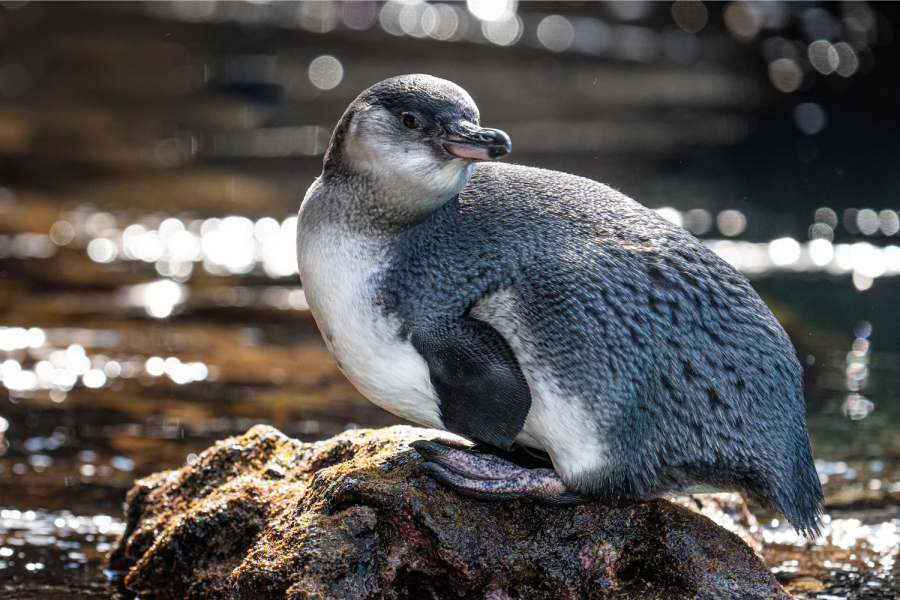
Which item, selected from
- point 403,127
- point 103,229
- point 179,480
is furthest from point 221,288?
point 403,127

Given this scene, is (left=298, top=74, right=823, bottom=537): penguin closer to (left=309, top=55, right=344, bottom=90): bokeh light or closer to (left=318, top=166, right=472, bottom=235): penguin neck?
(left=318, top=166, right=472, bottom=235): penguin neck

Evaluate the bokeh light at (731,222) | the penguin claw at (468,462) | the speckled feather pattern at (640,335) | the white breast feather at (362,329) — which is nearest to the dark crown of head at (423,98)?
the speckled feather pattern at (640,335)

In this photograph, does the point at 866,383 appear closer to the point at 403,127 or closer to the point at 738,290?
the point at 738,290

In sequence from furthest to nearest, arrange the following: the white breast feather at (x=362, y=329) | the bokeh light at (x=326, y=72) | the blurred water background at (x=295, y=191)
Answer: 1. the bokeh light at (x=326, y=72)
2. the blurred water background at (x=295, y=191)
3. the white breast feather at (x=362, y=329)

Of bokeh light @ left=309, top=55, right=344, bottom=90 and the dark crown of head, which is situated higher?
bokeh light @ left=309, top=55, right=344, bottom=90

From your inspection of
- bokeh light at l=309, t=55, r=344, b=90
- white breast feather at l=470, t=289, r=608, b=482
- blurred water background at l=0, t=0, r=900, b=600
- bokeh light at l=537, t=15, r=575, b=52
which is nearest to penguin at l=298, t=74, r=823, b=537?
white breast feather at l=470, t=289, r=608, b=482

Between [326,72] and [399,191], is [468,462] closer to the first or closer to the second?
[399,191]

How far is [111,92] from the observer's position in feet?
64.5

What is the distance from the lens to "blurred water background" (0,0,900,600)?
703 cm

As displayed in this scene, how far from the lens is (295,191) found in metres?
14.1

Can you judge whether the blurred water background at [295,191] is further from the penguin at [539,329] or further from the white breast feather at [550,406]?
the white breast feather at [550,406]

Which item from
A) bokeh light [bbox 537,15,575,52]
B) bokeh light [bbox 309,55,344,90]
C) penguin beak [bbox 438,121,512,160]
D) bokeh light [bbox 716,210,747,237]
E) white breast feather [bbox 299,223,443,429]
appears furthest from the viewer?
bokeh light [bbox 537,15,575,52]

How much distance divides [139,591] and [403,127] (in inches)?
98.0

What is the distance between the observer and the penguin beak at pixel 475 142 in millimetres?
4168
